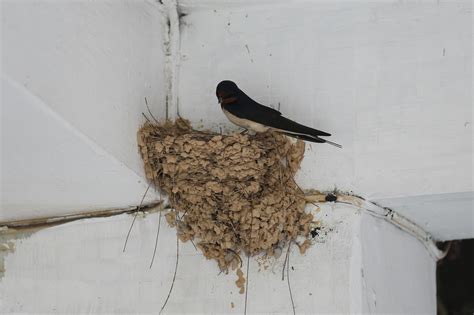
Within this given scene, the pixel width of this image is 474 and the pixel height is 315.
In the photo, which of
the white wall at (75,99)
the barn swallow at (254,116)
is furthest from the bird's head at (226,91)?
the white wall at (75,99)

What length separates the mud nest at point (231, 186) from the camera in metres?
3.39

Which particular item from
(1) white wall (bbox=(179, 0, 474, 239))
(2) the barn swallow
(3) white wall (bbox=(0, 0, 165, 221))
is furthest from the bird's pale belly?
(3) white wall (bbox=(0, 0, 165, 221))

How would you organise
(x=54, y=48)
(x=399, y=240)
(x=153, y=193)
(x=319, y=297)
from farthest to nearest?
(x=399, y=240) → (x=153, y=193) → (x=319, y=297) → (x=54, y=48)

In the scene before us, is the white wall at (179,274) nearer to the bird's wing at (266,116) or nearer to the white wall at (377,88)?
the white wall at (377,88)

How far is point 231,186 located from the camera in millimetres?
3428

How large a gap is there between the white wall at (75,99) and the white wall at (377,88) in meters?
0.55

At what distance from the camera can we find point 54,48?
2.79 metres

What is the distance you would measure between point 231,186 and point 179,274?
1.52ft

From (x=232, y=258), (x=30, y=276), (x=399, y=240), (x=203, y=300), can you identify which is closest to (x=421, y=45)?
(x=399, y=240)

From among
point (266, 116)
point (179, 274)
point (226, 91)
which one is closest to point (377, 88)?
point (266, 116)

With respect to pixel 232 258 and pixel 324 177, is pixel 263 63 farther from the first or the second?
pixel 232 258

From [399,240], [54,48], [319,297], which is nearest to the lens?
[54,48]

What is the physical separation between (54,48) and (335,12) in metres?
1.29

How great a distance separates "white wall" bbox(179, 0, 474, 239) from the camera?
10.9 feet
